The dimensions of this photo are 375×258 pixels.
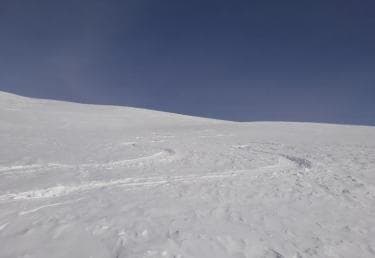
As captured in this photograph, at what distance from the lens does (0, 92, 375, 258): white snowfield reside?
5.22 m

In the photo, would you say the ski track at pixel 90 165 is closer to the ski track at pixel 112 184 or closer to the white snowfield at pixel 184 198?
the white snowfield at pixel 184 198

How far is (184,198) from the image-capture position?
731cm

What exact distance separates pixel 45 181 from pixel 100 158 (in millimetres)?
2824

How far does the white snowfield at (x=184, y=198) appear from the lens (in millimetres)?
5223

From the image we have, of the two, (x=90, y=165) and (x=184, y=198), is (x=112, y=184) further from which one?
(x=90, y=165)

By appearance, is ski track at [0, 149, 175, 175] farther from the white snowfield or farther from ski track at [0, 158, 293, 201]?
ski track at [0, 158, 293, 201]

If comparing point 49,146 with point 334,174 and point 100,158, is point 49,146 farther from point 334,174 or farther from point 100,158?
point 334,174

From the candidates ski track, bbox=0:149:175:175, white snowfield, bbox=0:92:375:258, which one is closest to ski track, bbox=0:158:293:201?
white snowfield, bbox=0:92:375:258

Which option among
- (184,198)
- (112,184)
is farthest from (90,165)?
(184,198)

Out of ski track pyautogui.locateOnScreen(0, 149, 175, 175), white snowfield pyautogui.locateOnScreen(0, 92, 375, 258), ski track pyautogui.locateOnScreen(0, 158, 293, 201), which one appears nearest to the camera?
white snowfield pyautogui.locateOnScreen(0, 92, 375, 258)

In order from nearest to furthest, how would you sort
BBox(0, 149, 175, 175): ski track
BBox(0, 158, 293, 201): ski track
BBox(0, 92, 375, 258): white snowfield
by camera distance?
BBox(0, 92, 375, 258): white snowfield < BBox(0, 158, 293, 201): ski track < BBox(0, 149, 175, 175): ski track

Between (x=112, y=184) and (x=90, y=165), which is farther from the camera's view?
(x=90, y=165)

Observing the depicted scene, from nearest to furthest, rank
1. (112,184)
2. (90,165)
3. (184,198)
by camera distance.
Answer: (184,198)
(112,184)
(90,165)

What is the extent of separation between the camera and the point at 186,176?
359 inches
